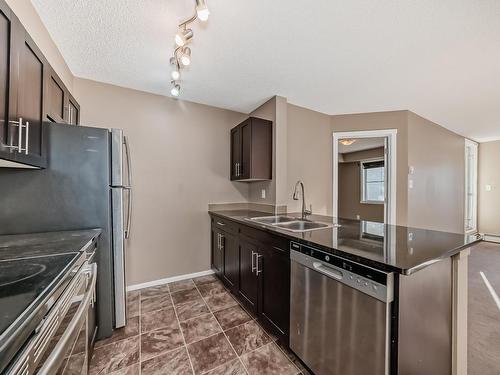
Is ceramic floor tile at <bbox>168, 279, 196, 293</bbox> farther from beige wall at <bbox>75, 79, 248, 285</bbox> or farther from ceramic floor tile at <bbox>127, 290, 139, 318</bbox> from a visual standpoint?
ceramic floor tile at <bbox>127, 290, 139, 318</bbox>

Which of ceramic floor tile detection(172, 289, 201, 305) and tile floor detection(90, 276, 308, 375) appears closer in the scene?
tile floor detection(90, 276, 308, 375)

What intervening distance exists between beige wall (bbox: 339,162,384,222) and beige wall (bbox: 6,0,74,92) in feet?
20.2

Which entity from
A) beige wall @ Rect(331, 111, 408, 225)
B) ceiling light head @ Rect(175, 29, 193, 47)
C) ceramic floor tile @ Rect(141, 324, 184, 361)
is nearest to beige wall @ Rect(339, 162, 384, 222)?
beige wall @ Rect(331, 111, 408, 225)

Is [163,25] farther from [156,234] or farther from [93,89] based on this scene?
[156,234]

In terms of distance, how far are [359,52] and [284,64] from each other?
69cm

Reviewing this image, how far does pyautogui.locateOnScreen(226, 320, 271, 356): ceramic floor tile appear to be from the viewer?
5.40 ft

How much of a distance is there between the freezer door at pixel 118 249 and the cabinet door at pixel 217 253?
1153mm

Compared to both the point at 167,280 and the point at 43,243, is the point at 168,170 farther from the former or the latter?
the point at 43,243

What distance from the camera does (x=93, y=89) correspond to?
2.44 metres

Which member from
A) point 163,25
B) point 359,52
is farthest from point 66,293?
point 359,52

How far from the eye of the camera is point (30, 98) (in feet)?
4.36

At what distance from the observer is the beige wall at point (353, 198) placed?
18.2 feet

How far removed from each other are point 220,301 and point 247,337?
2.13 ft

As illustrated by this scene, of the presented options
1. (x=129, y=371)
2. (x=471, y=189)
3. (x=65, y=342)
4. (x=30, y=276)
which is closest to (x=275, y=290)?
(x=129, y=371)
